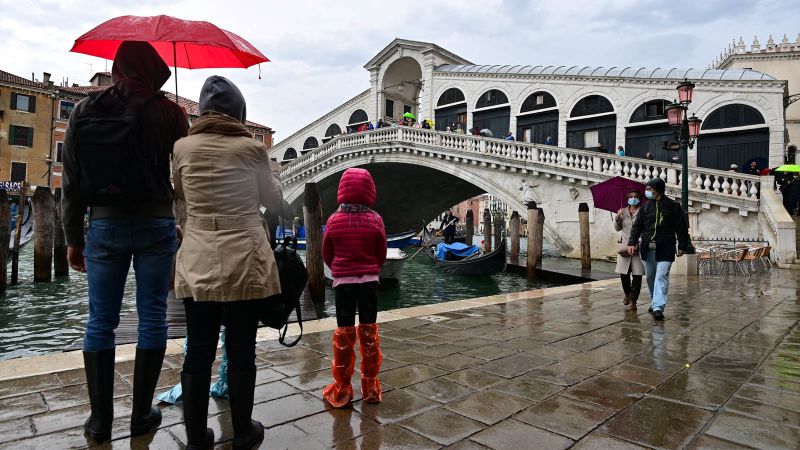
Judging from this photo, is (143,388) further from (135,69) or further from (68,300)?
(68,300)

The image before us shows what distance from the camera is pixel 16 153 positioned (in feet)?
91.7

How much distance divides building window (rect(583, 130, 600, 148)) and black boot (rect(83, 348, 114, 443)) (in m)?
19.7

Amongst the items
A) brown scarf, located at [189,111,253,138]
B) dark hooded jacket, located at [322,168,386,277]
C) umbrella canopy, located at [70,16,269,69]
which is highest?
umbrella canopy, located at [70,16,269,69]

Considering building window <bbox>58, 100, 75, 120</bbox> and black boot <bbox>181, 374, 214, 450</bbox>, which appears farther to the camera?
building window <bbox>58, 100, 75, 120</bbox>

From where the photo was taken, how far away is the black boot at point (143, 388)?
200cm

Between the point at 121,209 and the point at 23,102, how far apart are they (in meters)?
34.2

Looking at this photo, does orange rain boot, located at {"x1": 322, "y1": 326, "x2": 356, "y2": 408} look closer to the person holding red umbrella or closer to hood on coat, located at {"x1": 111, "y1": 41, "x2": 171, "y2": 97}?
the person holding red umbrella

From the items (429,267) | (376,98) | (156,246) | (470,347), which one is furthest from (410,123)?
(156,246)

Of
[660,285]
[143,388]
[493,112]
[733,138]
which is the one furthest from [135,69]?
[493,112]

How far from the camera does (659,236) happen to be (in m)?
5.06

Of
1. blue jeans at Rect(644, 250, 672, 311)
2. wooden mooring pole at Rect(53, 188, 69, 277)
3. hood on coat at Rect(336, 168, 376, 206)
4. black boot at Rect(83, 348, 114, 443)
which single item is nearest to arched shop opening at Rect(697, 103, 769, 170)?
blue jeans at Rect(644, 250, 672, 311)

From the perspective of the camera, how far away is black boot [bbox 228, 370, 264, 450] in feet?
6.00

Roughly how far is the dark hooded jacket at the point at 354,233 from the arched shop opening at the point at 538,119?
1886 centimetres

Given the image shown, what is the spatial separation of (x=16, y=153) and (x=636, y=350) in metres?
34.5
